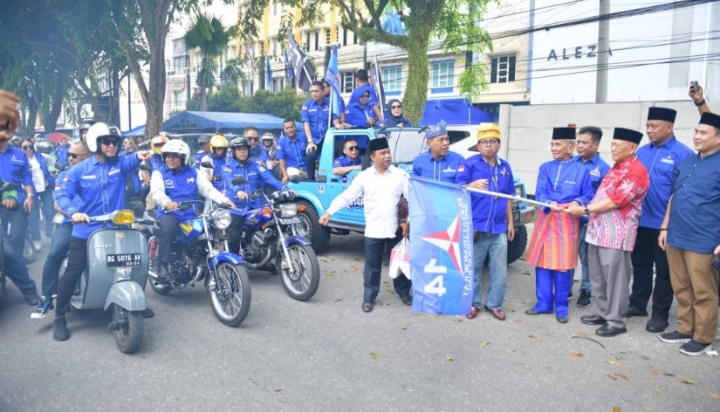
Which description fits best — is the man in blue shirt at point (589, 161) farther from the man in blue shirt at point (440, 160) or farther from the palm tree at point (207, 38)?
the palm tree at point (207, 38)

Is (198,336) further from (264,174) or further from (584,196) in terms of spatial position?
(584,196)

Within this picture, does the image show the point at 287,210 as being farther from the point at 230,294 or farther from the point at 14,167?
the point at 14,167

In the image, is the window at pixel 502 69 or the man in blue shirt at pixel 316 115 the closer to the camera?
the man in blue shirt at pixel 316 115

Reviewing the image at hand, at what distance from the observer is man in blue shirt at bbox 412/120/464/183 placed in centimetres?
629

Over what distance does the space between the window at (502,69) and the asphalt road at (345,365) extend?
30303mm

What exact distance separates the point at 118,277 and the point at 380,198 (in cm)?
263

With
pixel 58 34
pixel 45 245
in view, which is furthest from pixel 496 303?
pixel 58 34

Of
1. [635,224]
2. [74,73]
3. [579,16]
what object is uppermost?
[579,16]

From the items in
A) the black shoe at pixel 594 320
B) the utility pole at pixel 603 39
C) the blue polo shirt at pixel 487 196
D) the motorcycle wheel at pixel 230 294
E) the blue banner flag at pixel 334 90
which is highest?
the utility pole at pixel 603 39

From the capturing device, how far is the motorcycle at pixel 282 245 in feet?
21.2

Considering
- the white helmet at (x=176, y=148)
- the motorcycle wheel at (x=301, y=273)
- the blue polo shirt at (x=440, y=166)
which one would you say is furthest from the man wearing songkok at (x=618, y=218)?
the white helmet at (x=176, y=148)

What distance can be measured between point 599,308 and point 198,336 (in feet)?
12.4

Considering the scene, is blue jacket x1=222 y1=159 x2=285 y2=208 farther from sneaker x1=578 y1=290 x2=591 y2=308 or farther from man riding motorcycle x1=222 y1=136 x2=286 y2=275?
sneaker x1=578 y1=290 x2=591 y2=308

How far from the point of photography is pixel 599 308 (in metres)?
5.67
